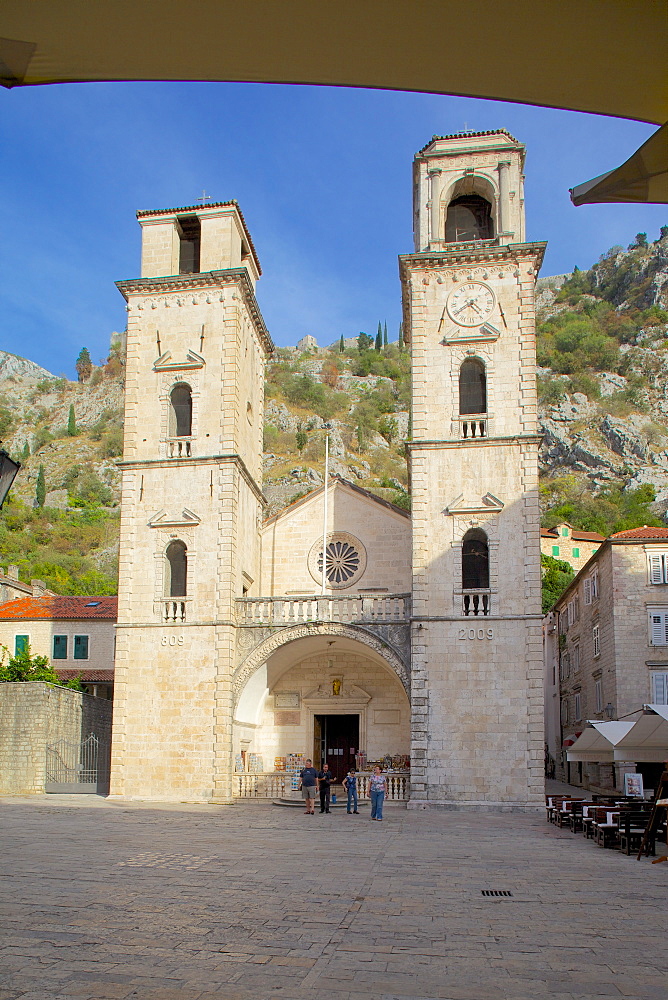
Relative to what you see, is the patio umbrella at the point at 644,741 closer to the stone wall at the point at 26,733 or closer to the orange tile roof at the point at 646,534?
the orange tile roof at the point at 646,534

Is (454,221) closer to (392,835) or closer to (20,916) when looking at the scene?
(392,835)

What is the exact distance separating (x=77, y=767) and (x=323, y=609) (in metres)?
9.85

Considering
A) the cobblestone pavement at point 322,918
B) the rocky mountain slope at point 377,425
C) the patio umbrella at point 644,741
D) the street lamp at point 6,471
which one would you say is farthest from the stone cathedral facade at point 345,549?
the rocky mountain slope at point 377,425

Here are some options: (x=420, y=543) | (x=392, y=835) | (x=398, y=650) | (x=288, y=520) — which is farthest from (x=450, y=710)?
(x=288, y=520)

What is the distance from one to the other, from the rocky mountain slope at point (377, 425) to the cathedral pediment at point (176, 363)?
36880mm

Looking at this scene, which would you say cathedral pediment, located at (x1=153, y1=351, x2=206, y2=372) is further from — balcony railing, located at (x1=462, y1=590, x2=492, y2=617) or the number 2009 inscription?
the number 2009 inscription

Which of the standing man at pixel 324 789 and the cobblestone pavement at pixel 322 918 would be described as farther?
the standing man at pixel 324 789

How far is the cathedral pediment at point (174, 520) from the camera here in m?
25.0

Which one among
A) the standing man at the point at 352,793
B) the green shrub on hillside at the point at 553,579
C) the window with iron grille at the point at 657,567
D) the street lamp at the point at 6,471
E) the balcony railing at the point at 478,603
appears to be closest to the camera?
the street lamp at the point at 6,471

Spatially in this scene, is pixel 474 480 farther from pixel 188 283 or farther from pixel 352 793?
pixel 188 283

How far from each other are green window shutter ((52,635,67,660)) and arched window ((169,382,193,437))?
43.4 ft

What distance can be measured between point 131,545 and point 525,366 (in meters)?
11.8

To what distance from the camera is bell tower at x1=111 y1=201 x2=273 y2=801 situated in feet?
78.1

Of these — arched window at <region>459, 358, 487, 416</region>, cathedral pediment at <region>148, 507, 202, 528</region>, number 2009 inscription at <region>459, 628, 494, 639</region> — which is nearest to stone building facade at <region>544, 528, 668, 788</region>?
number 2009 inscription at <region>459, 628, 494, 639</region>
